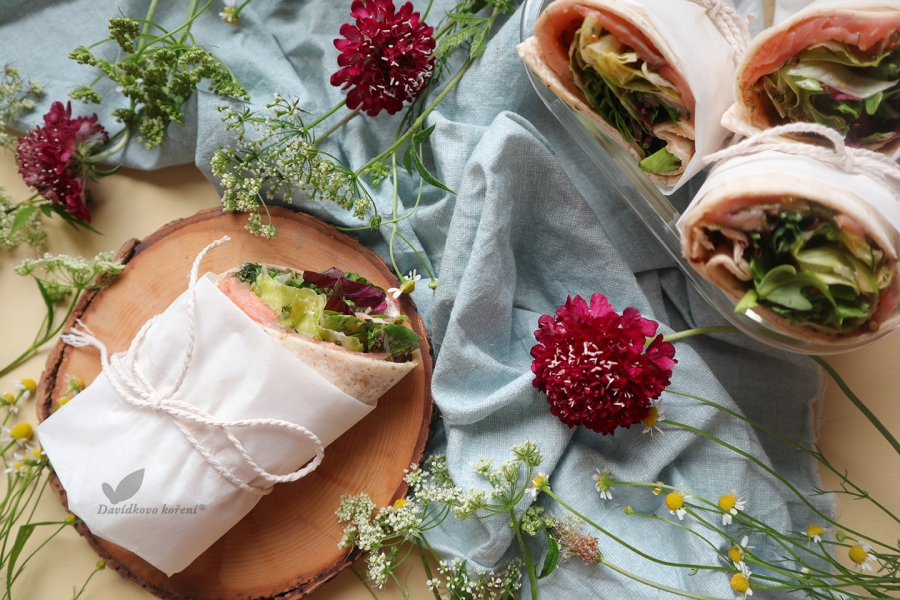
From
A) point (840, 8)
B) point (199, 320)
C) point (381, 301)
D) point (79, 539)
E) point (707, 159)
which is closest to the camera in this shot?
point (840, 8)

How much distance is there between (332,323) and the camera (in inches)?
45.0

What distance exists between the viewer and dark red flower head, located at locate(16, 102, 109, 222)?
1.28m

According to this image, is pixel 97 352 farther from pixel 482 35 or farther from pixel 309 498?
pixel 482 35

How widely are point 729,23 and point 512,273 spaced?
624mm

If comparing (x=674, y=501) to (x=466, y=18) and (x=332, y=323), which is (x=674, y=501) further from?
(x=466, y=18)

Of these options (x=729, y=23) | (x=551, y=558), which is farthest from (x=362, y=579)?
(x=729, y=23)

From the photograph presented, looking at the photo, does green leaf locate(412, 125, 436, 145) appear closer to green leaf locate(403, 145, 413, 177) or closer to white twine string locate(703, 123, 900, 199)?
green leaf locate(403, 145, 413, 177)

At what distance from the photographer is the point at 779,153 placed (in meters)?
0.89

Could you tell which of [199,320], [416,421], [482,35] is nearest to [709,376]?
[416,421]

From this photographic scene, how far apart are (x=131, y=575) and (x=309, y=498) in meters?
0.42

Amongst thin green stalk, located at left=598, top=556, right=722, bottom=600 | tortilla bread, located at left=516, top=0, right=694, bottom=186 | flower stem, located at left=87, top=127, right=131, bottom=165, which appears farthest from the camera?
flower stem, located at left=87, top=127, right=131, bottom=165

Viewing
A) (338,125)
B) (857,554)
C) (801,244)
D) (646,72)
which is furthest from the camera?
(338,125)

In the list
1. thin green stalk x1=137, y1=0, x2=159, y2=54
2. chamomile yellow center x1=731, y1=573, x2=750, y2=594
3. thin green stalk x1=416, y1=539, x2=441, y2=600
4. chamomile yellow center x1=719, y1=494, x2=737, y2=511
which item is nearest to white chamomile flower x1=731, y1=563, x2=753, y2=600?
chamomile yellow center x1=731, y1=573, x2=750, y2=594

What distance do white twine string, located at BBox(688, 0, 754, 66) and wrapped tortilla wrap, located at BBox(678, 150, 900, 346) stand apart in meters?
0.25
